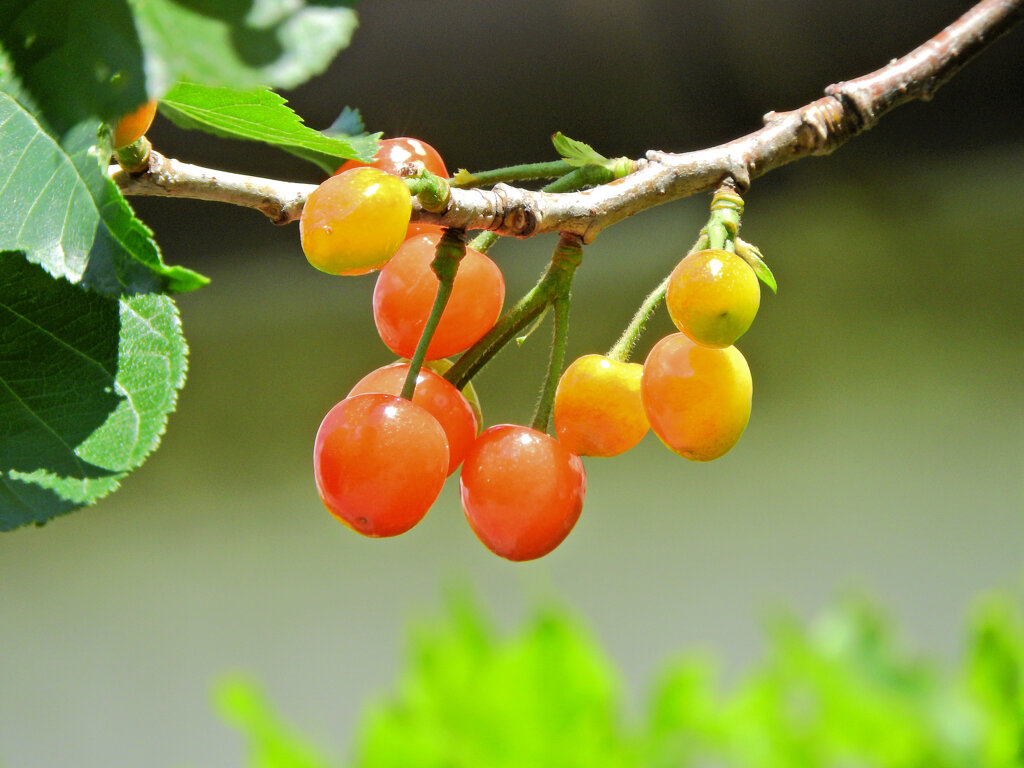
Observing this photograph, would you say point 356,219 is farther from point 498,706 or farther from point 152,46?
point 498,706

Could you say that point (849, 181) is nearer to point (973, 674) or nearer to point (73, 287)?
point (973, 674)

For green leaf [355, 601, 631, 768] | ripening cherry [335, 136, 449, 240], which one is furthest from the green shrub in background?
ripening cherry [335, 136, 449, 240]

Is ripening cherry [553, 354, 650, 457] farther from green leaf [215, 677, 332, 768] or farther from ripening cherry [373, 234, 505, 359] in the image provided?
green leaf [215, 677, 332, 768]

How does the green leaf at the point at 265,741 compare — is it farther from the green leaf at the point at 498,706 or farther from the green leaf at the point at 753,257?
the green leaf at the point at 753,257

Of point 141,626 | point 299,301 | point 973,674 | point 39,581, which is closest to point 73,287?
point 973,674

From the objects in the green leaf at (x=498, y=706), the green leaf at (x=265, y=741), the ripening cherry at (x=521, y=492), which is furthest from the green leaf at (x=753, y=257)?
the green leaf at (x=265, y=741)

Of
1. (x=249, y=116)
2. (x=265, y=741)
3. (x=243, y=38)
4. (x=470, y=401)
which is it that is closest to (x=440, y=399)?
(x=470, y=401)
